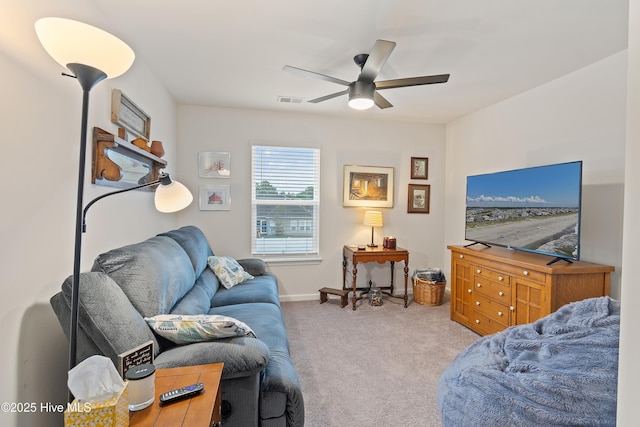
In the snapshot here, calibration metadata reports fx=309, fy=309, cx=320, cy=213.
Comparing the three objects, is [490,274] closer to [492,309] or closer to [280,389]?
[492,309]

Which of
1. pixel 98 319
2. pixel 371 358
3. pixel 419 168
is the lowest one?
pixel 371 358

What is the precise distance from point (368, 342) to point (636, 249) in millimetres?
2579

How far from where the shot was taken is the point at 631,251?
62cm

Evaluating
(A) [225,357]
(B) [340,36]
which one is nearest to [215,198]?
(B) [340,36]

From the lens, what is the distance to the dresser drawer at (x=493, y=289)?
8.97 ft

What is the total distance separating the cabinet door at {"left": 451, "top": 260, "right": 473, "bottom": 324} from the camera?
324cm

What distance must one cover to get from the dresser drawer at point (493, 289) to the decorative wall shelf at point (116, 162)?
3.18m

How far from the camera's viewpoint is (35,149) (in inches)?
52.7

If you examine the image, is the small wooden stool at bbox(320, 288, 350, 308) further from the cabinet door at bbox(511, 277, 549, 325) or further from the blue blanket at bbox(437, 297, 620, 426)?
the blue blanket at bbox(437, 297, 620, 426)

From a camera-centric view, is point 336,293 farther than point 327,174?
No

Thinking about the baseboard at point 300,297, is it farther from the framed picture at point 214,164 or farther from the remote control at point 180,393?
the remote control at point 180,393

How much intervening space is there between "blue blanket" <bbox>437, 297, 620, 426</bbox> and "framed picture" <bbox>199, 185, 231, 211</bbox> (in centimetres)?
312

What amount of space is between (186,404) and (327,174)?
3412 millimetres

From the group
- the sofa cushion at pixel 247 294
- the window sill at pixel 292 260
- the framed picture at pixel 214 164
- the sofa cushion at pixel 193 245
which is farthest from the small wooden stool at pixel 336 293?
the framed picture at pixel 214 164
